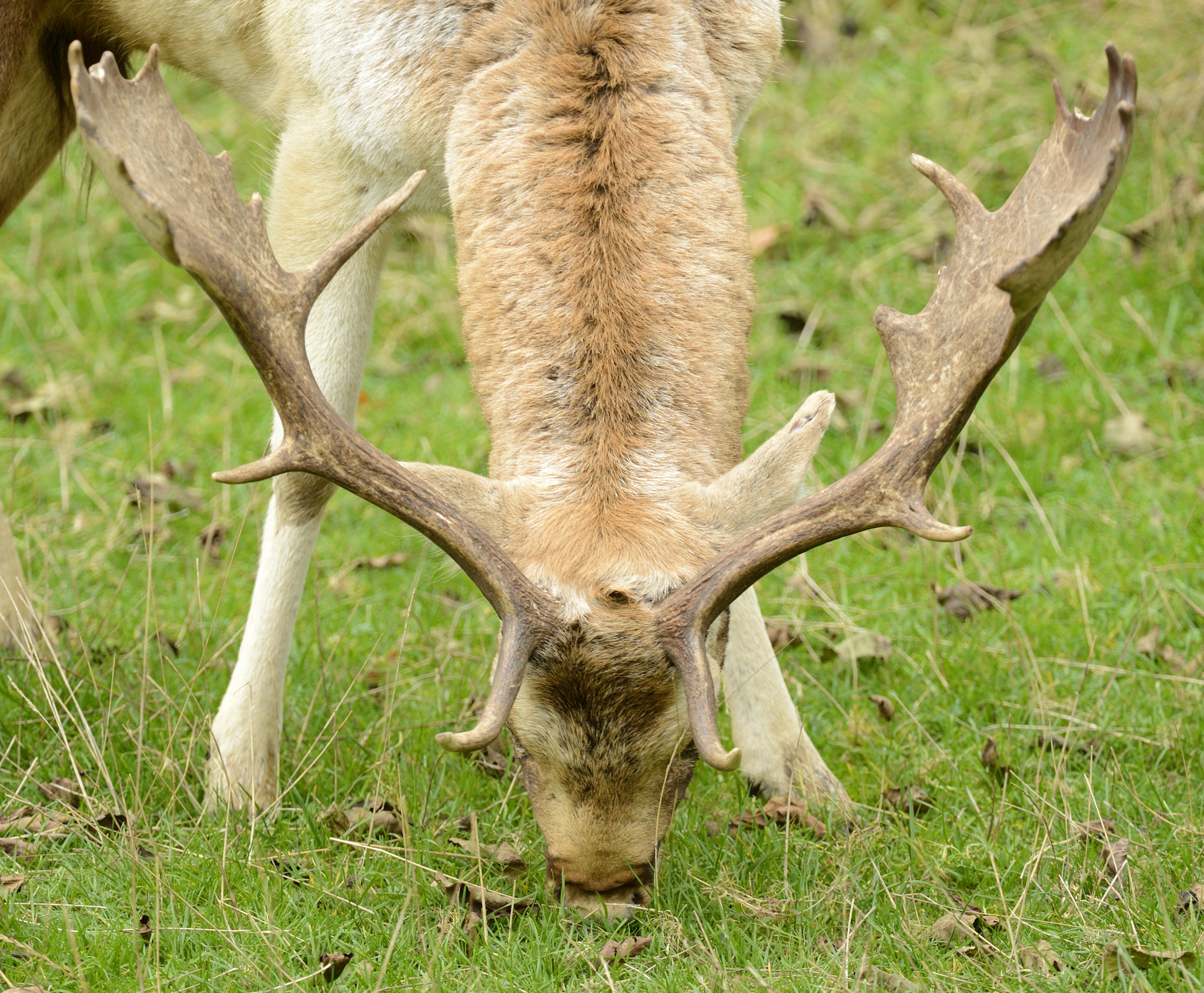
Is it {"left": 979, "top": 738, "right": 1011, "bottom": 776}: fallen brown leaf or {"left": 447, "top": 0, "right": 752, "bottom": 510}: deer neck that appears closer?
{"left": 447, "top": 0, "right": 752, "bottom": 510}: deer neck

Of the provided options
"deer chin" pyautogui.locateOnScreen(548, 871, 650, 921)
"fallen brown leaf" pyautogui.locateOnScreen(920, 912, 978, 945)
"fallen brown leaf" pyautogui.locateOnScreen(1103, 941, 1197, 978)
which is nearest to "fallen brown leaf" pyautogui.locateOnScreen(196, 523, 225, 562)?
"deer chin" pyautogui.locateOnScreen(548, 871, 650, 921)

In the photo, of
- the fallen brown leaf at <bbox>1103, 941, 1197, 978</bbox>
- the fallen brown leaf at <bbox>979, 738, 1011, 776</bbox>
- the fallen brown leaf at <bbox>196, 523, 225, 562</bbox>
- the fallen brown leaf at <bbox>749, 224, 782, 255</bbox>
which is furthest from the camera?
the fallen brown leaf at <bbox>749, 224, 782, 255</bbox>

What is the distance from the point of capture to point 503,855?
400 cm

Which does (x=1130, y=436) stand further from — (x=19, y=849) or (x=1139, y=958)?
(x=19, y=849)

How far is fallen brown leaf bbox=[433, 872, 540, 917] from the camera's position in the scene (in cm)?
376

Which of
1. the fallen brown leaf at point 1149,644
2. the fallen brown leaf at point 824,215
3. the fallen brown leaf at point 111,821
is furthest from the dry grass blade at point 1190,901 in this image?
the fallen brown leaf at point 824,215

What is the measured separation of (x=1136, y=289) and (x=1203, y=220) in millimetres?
500

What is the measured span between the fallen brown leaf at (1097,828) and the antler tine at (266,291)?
1645 millimetres

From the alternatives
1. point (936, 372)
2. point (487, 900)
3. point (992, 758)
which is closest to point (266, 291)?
point (936, 372)

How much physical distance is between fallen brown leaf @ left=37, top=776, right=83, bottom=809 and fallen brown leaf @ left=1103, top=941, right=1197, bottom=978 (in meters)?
2.81

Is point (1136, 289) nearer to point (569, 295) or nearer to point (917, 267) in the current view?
point (917, 267)

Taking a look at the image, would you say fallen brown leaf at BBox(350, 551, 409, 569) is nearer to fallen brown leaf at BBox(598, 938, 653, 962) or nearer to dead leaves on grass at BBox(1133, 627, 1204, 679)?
fallen brown leaf at BBox(598, 938, 653, 962)

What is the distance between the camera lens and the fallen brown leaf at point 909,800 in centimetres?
440

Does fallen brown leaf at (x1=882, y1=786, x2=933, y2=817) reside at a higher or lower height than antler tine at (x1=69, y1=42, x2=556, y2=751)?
lower
